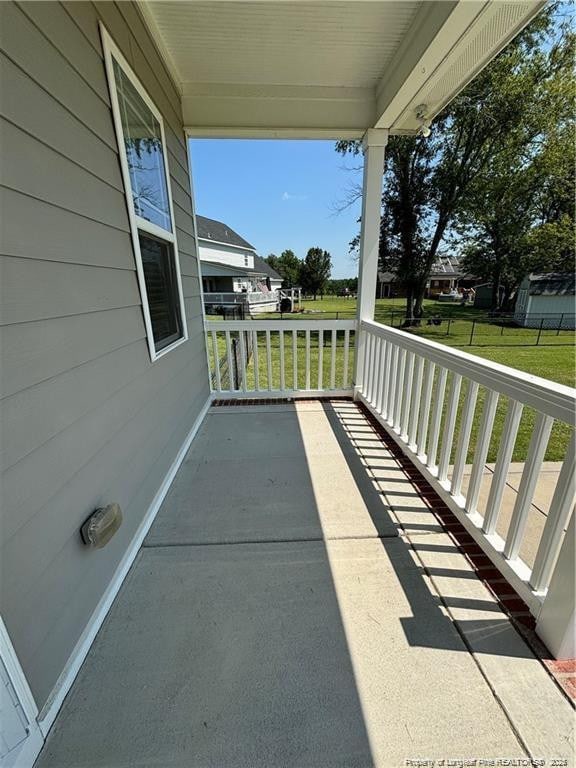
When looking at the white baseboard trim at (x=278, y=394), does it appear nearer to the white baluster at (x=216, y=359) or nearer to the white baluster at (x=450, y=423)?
the white baluster at (x=216, y=359)

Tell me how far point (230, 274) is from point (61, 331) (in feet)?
42.4

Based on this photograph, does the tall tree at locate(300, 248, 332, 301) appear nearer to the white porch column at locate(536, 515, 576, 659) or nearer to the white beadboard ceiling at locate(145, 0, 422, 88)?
the white beadboard ceiling at locate(145, 0, 422, 88)

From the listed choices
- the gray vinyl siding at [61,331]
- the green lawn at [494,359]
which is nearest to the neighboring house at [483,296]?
the green lawn at [494,359]

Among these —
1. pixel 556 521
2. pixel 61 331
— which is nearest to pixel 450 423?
pixel 556 521

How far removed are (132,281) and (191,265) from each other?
1486mm

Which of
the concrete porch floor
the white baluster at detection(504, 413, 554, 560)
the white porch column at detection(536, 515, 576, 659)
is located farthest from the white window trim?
the white porch column at detection(536, 515, 576, 659)

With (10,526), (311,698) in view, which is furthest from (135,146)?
(311,698)

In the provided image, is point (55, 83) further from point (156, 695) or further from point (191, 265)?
point (156, 695)

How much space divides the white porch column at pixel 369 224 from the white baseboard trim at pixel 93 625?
253 cm

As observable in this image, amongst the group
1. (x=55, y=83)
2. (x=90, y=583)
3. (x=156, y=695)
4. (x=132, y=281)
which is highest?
(x=55, y=83)

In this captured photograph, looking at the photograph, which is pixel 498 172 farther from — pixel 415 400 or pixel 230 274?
pixel 415 400

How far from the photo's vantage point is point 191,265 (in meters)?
3.07

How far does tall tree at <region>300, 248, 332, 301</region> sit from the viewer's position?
20734mm

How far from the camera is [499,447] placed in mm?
1427
